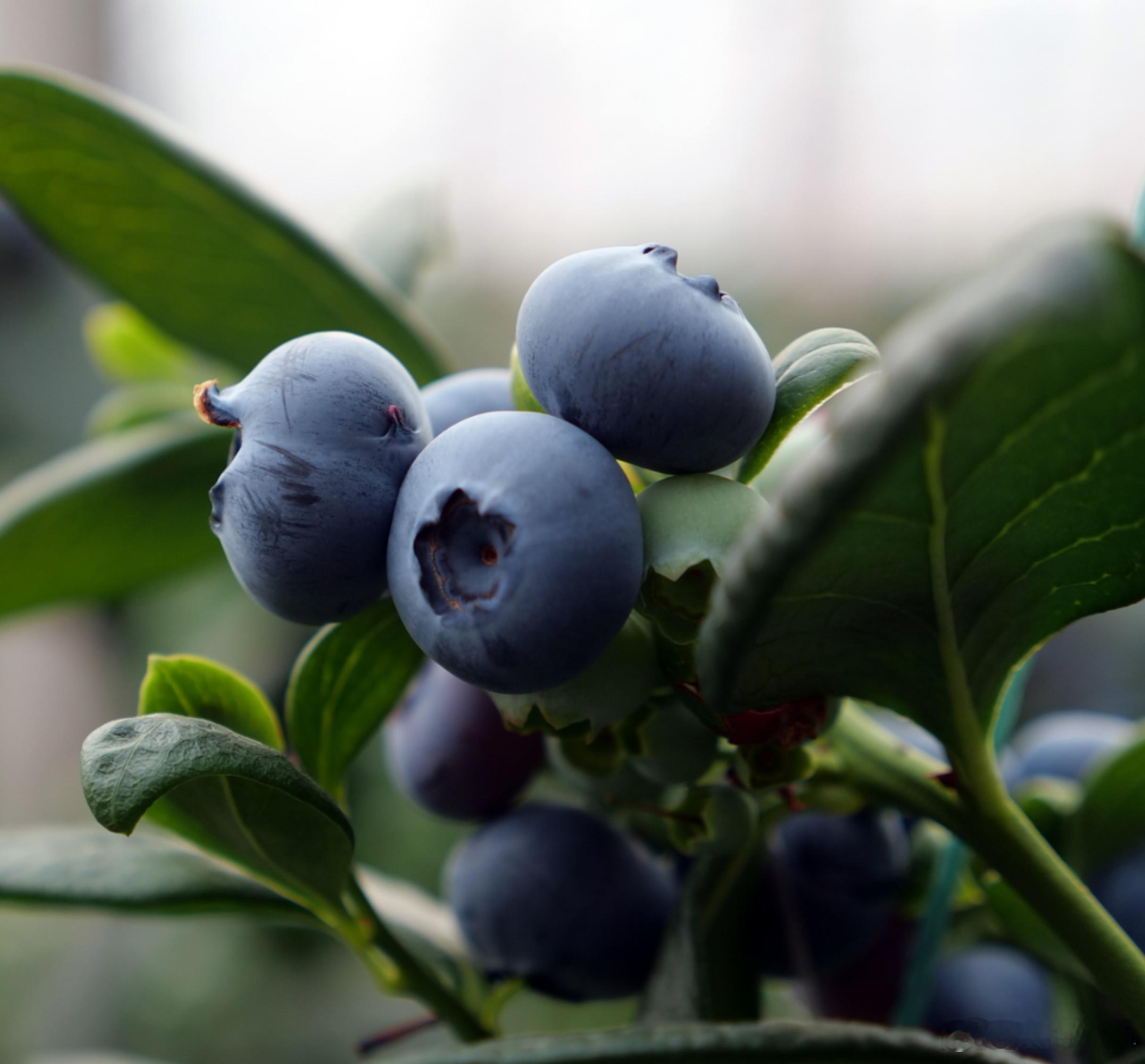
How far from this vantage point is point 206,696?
35 centimetres

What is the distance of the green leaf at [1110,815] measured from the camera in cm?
38

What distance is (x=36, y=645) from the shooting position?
2.54 m

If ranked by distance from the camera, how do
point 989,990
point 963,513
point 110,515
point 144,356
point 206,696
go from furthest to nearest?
point 144,356 < point 110,515 < point 989,990 < point 206,696 < point 963,513

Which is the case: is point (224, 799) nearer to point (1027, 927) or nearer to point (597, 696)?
point (597, 696)

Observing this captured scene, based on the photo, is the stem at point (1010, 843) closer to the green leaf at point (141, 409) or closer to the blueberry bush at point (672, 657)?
the blueberry bush at point (672, 657)

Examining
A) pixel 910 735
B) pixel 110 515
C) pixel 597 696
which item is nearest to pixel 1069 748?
pixel 910 735

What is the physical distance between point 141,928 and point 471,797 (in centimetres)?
168

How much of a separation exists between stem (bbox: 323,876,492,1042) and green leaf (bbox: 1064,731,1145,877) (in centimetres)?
26

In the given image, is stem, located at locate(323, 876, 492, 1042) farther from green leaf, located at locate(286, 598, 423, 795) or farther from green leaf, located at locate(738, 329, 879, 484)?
green leaf, located at locate(738, 329, 879, 484)

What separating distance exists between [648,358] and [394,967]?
0.94ft

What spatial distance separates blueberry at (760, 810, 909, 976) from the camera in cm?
43

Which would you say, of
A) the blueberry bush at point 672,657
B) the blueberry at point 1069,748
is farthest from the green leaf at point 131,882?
the blueberry at point 1069,748

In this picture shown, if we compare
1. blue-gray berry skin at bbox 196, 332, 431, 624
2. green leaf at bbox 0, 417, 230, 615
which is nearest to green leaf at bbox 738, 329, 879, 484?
blue-gray berry skin at bbox 196, 332, 431, 624

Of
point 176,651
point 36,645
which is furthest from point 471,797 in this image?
point 36,645
